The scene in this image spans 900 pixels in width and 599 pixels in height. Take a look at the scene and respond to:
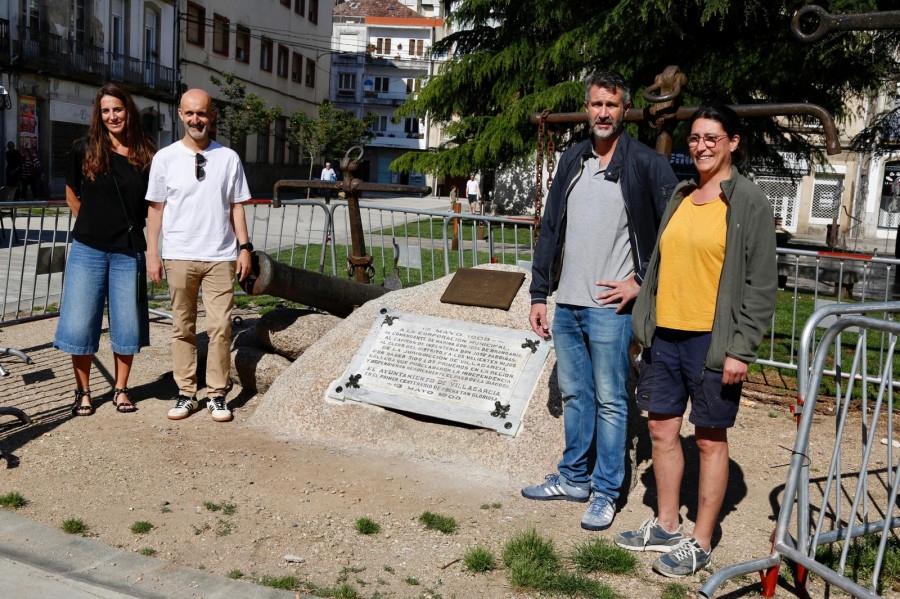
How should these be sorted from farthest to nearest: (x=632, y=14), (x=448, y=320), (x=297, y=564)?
(x=632, y=14) < (x=448, y=320) < (x=297, y=564)

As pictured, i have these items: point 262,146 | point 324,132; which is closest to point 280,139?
point 262,146

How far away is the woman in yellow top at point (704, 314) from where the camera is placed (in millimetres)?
3453

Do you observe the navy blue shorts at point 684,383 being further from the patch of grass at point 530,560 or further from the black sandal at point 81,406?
the black sandal at point 81,406

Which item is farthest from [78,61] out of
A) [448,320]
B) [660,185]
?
[660,185]

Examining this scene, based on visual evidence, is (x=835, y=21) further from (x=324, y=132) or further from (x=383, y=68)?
(x=383, y=68)

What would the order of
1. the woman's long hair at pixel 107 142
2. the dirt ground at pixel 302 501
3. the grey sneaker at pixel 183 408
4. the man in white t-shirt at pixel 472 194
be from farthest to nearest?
the man in white t-shirt at pixel 472 194, the grey sneaker at pixel 183 408, the woman's long hair at pixel 107 142, the dirt ground at pixel 302 501

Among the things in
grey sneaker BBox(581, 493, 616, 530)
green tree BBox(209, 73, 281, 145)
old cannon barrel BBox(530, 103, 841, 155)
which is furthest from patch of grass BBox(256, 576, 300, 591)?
green tree BBox(209, 73, 281, 145)

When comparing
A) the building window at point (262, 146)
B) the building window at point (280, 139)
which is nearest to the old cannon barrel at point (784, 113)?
the building window at point (262, 146)

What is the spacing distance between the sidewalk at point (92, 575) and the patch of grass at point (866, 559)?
7.29 feet

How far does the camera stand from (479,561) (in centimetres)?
370

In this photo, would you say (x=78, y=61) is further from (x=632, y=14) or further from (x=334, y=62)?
(x=334, y=62)

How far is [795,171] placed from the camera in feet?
76.3

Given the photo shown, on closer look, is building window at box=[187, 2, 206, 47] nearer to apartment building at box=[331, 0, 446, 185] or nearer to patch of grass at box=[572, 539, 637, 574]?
apartment building at box=[331, 0, 446, 185]

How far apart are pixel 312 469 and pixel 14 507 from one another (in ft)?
4.75
